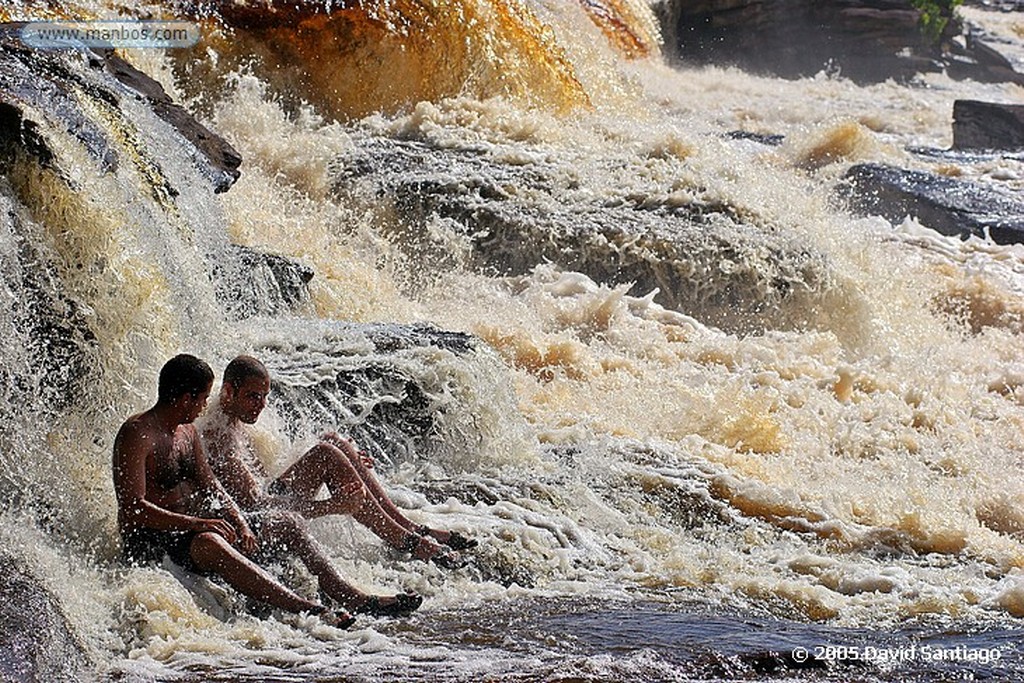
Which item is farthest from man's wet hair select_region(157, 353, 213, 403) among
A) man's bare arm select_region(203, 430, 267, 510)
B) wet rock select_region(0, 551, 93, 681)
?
wet rock select_region(0, 551, 93, 681)

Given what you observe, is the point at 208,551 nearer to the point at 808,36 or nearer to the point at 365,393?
the point at 365,393

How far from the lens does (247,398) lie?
4863 mm

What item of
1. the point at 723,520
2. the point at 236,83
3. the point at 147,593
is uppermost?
the point at 236,83

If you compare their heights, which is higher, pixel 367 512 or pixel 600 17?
pixel 600 17

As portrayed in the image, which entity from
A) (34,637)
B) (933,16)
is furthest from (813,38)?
(34,637)

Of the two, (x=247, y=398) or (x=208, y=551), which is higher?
(x=247, y=398)

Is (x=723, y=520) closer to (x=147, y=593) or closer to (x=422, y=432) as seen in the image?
(x=422, y=432)

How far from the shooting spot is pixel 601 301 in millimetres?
8977

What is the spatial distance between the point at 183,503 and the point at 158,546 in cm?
15

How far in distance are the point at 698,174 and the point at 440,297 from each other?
2418 millimetres

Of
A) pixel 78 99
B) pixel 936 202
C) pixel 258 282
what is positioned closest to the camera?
pixel 78 99

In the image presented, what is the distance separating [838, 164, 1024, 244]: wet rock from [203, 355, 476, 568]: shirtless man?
762 cm

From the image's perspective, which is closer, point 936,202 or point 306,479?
point 306,479

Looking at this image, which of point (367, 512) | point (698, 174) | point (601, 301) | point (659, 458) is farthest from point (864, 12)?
point (367, 512)
